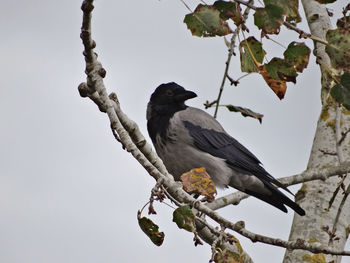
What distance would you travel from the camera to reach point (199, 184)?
3154 millimetres

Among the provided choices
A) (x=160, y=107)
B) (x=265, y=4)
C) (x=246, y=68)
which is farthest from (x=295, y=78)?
(x=160, y=107)

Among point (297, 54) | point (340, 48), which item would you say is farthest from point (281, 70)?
point (340, 48)

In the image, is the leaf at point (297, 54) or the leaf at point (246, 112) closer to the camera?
the leaf at point (297, 54)

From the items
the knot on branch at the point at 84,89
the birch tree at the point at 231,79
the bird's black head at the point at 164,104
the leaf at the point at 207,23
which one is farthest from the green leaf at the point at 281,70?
the bird's black head at the point at 164,104

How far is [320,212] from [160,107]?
2101 millimetres

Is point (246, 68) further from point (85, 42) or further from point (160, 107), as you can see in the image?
point (160, 107)

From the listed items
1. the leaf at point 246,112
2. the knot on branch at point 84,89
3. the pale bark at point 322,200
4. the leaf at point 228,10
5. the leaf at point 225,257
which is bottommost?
the leaf at point 225,257

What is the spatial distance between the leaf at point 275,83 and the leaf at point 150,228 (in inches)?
41.3

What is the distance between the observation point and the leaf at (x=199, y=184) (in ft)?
10.3

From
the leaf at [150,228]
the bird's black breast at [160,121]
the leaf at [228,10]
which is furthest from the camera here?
the bird's black breast at [160,121]

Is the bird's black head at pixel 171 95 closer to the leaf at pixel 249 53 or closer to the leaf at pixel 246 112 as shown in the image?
the leaf at pixel 246 112

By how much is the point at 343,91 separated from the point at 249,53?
0.56 meters

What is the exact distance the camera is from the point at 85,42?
3.38m

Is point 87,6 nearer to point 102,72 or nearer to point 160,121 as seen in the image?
point 102,72
